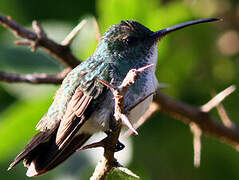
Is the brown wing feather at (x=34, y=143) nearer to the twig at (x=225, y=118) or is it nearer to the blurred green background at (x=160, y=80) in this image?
the blurred green background at (x=160, y=80)

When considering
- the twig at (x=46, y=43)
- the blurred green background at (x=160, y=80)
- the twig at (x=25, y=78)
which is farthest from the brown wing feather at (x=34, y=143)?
the blurred green background at (x=160, y=80)

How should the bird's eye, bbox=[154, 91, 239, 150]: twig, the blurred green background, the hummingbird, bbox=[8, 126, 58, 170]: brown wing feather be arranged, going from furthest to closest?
1. the blurred green background
2. bbox=[154, 91, 239, 150]: twig
3. the bird's eye
4. the hummingbird
5. bbox=[8, 126, 58, 170]: brown wing feather

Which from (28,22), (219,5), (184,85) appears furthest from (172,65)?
(28,22)

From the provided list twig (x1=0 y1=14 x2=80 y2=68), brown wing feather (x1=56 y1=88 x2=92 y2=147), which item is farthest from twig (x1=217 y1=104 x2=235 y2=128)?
twig (x1=0 y1=14 x2=80 y2=68)

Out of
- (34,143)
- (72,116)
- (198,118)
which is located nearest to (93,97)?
(72,116)

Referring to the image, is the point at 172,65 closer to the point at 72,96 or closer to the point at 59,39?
the point at 59,39

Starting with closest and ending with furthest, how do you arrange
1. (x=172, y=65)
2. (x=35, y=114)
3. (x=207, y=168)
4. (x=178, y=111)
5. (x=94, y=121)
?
(x=94, y=121)
(x=178, y=111)
(x=35, y=114)
(x=172, y=65)
(x=207, y=168)

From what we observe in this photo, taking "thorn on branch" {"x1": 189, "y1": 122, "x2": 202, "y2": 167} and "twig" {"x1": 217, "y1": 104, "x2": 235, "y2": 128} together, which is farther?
"twig" {"x1": 217, "y1": 104, "x2": 235, "y2": 128}

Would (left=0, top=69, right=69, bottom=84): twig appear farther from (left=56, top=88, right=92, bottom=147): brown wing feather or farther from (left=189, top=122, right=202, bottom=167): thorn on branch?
(left=189, top=122, right=202, bottom=167): thorn on branch
